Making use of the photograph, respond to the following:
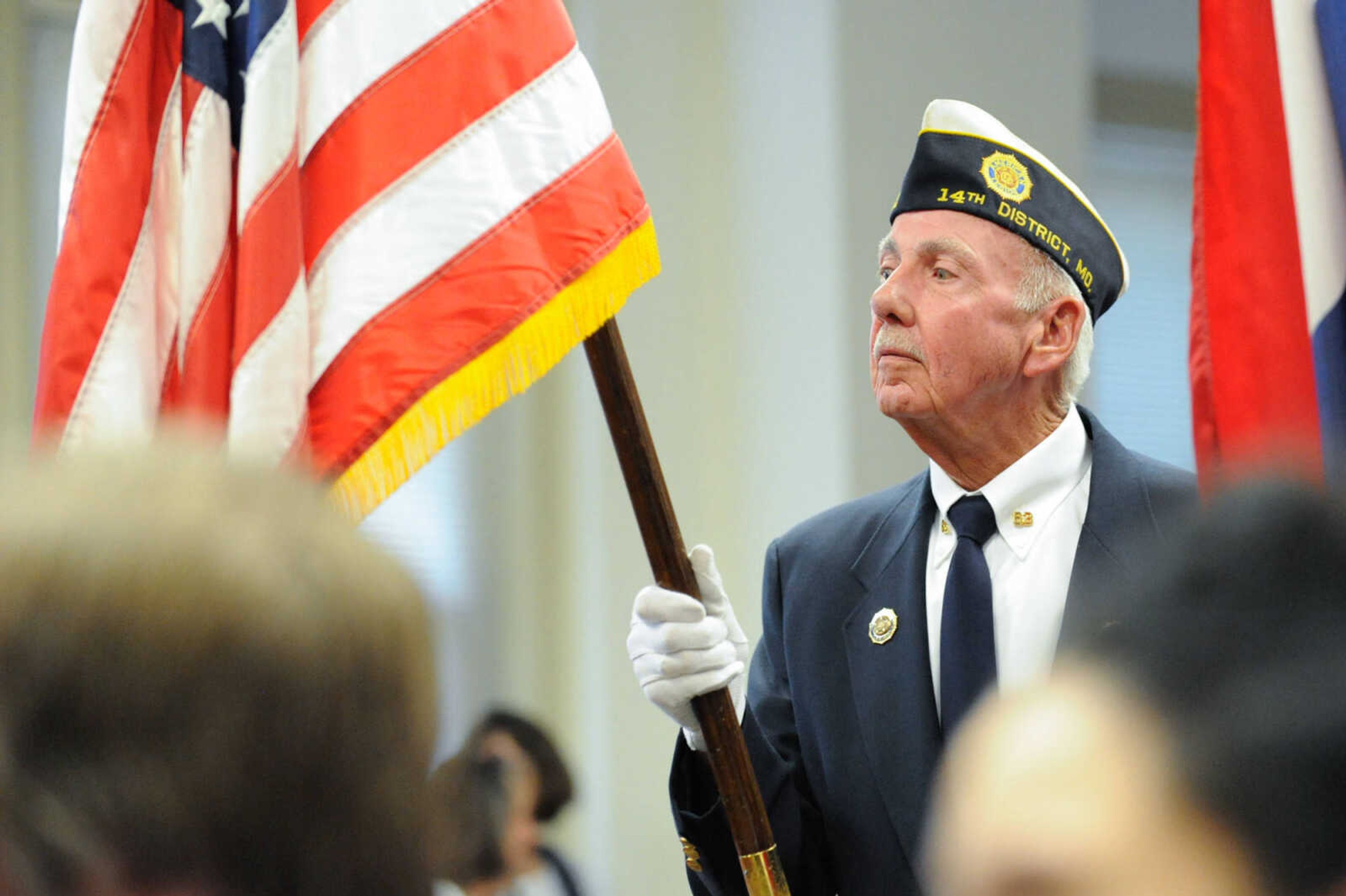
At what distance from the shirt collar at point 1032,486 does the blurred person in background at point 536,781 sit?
64.1 inches

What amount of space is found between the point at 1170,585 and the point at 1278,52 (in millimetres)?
1276

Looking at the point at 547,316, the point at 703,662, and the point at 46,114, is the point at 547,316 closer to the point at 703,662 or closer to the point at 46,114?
the point at 703,662

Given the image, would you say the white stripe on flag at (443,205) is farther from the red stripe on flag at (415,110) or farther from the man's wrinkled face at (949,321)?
the man's wrinkled face at (949,321)

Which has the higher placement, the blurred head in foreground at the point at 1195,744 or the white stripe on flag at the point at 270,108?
the white stripe on flag at the point at 270,108

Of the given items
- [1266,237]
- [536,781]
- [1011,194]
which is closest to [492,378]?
[1011,194]

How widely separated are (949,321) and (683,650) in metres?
0.55

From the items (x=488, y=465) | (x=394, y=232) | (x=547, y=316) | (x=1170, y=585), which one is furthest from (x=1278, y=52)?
(x=488, y=465)

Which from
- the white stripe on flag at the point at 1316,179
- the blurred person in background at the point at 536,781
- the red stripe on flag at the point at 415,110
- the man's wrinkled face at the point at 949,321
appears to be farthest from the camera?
the blurred person in background at the point at 536,781

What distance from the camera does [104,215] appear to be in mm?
1874

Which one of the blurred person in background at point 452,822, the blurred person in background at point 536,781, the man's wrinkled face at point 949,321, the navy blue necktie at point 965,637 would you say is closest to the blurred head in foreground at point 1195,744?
the blurred person in background at point 452,822

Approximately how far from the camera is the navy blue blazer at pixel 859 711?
5.82ft

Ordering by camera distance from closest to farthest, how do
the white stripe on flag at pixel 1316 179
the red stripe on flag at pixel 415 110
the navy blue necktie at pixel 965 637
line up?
1. the white stripe on flag at pixel 1316 179
2. the navy blue necktie at pixel 965 637
3. the red stripe on flag at pixel 415 110

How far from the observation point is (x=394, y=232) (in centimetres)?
184

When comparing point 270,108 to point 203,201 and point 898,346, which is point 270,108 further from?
point 898,346
